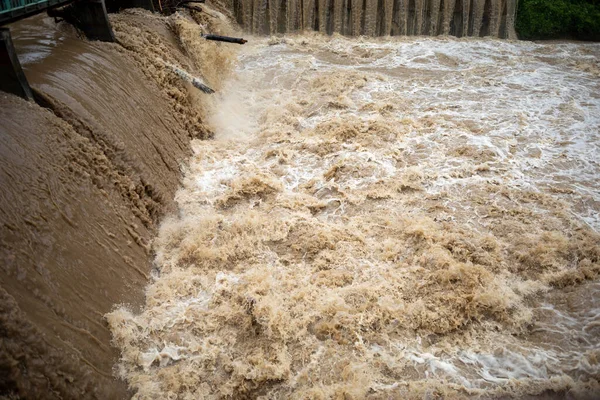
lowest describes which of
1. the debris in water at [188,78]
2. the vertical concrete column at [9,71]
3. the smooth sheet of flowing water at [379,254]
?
the smooth sheet of flowing water at [379,254]

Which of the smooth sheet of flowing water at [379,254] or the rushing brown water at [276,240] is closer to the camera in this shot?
the rushing brown water at [276,240]

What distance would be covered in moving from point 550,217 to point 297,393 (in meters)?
3.92

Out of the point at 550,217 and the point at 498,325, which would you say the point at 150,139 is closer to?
the point at 498,325

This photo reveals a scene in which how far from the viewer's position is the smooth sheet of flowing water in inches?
143

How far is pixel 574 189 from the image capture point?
5902 millimetres

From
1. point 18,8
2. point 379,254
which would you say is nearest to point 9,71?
point 18,8

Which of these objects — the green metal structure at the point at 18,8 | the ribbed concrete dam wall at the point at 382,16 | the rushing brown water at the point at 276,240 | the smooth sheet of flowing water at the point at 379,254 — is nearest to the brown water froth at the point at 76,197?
the rushing brown water at the point at 276,240

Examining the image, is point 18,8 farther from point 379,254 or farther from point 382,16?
point 382,16

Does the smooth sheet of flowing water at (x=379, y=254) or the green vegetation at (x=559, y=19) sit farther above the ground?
the green vegetation at (x=559, y=19)

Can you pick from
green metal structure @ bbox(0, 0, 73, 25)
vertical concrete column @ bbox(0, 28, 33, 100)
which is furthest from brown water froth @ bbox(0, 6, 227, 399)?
green metal structure @ bbox(0, 0, 73, 25)

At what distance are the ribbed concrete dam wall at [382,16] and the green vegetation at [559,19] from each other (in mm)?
360

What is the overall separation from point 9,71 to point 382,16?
11086mm

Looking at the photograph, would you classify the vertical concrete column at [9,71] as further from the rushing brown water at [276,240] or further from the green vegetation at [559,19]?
the green vegetation at [559,19]

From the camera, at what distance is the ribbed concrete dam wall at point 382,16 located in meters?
12.6
